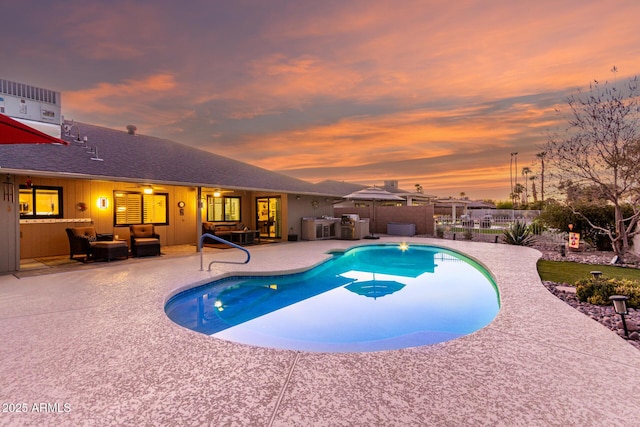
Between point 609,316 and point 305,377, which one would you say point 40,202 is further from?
point 609,316

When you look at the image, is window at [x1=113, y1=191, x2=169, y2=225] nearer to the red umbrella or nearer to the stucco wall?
the red umbrella

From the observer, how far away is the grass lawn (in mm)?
7355

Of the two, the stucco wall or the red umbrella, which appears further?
the stucco wall

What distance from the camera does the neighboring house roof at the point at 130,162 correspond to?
8070mm

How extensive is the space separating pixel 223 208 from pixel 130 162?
5.26 m

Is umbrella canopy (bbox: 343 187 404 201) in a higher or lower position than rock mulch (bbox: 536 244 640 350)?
higher

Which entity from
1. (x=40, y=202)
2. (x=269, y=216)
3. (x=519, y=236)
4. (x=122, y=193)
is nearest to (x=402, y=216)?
(x=519, y=236)

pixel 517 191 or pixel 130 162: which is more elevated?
pixel 517 191

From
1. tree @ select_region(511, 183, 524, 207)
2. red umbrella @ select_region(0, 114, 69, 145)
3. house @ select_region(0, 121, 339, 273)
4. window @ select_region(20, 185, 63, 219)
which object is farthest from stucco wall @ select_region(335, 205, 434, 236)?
tree @ select_region(511, 183, 524, 207)

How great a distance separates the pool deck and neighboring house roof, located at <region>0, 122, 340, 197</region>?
5013 millimetres

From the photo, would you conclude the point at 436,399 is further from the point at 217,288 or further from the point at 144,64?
the point at 144,64

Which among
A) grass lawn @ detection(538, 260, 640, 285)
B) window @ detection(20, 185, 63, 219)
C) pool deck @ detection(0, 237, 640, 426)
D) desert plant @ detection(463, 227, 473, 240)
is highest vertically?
window @ detection(20, 185, 63, 219)

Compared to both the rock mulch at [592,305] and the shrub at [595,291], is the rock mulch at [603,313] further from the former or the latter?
the shrub at [595,291]

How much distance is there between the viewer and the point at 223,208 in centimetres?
1553
